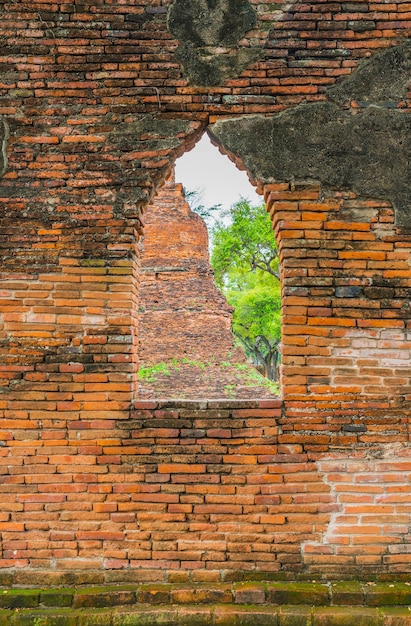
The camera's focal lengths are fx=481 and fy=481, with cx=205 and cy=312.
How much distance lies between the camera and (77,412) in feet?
12.3

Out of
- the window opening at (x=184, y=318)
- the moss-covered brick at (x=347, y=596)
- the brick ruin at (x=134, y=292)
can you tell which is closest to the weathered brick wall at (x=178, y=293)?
the window opening at (x=184, y=318)

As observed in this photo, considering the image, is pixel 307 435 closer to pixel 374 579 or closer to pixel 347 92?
pixel 374 579

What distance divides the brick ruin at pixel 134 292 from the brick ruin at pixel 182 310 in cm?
709

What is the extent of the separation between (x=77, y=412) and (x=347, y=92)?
331 centimetres

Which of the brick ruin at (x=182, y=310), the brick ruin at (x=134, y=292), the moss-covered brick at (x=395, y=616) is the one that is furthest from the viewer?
the brick ruin at (x=182, y=310)

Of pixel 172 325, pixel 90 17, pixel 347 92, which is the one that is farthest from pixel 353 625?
pixel 172 325

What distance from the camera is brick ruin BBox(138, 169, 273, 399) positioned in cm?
1199

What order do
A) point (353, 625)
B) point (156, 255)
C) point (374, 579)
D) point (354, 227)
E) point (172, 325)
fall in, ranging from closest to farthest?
point (353, 625) < point (374, 579) < point (354, 227) < point (172, 325) < point (156, 255)

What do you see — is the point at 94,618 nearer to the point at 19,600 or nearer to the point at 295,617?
the point at 19,600

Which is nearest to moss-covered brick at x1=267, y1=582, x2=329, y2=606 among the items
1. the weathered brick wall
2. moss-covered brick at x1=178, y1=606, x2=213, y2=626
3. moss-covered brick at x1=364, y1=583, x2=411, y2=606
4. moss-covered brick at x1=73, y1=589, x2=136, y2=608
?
moss-covered brick at x1=364, y1=583, x2=411, y2=606

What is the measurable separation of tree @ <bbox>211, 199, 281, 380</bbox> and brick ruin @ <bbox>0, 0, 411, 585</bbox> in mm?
14940

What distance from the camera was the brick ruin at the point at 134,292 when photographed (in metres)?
3.64

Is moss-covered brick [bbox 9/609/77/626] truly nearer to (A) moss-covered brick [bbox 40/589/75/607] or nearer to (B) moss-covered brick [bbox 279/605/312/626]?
(A) moss-covered brick [bbox 40/589/75/607]

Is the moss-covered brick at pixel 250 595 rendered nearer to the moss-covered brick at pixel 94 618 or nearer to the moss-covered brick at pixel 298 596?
the moss-covered brick at pixel 298 596
